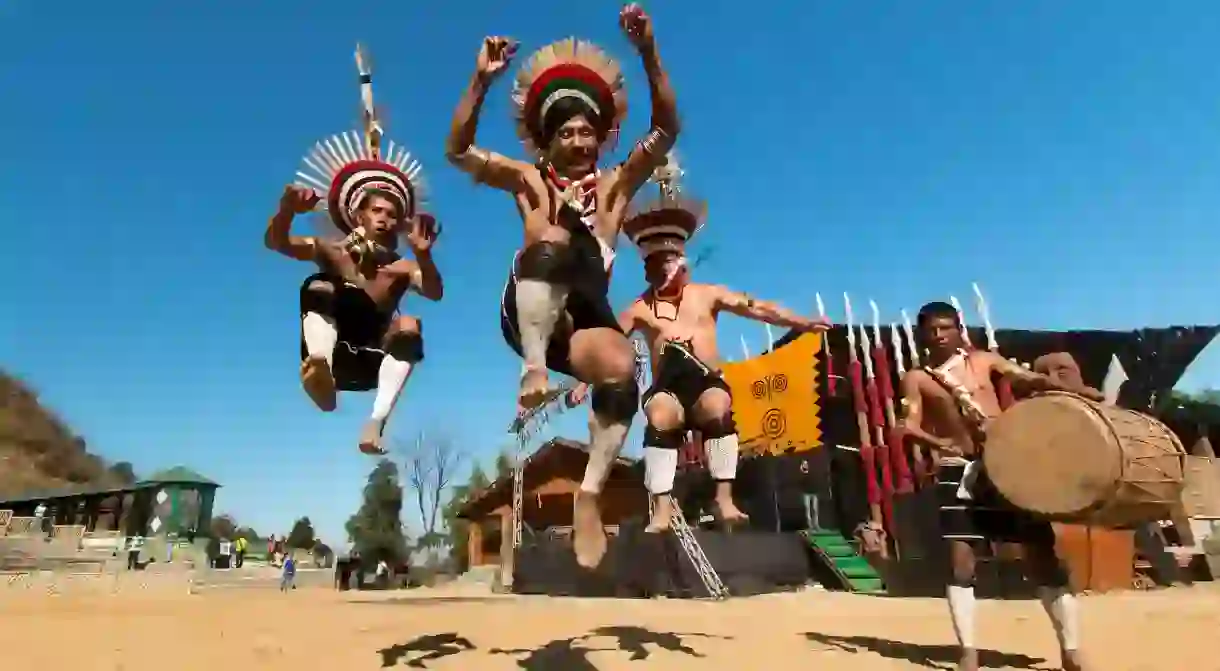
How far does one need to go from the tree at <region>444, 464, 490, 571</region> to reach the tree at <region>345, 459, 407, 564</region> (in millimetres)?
3974

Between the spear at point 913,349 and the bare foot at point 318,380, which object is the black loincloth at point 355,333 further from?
the spear at point 913,349

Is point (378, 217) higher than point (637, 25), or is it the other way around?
point (637, 25)

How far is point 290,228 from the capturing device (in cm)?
427

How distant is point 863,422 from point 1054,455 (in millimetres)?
13444

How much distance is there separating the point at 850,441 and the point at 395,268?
15.2 meters

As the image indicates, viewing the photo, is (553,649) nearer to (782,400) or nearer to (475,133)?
(475,133)

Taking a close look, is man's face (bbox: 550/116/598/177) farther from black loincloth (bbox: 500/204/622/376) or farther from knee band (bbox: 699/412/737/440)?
knee band (bbox: 699/412/737/440)

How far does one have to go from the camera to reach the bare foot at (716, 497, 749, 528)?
4055 millimetres

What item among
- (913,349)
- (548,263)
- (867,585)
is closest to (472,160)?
(548,263)

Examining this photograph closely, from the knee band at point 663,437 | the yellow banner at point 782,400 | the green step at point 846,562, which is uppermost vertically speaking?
the yellow banner at point 782,400

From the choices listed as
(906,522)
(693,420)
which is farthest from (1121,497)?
(906,522)

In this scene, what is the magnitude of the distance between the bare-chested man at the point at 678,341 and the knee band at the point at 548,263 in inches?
41.6

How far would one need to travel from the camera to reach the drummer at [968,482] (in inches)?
165

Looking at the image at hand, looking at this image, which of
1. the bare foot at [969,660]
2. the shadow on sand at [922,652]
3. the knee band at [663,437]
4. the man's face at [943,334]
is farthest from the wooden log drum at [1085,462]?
the knee band at [663,437]
